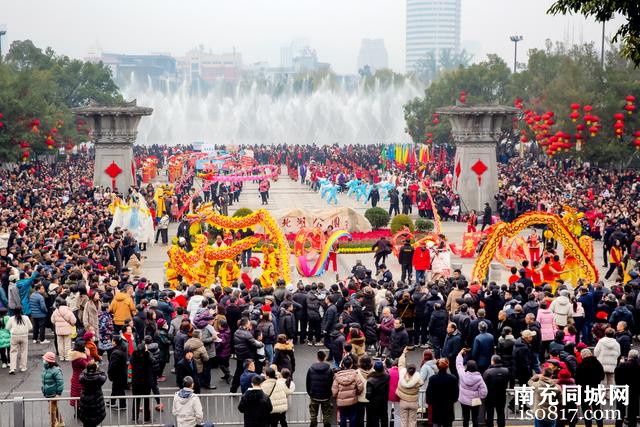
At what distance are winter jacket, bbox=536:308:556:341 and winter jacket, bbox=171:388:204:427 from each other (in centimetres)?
726

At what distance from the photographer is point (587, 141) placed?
1866 inches

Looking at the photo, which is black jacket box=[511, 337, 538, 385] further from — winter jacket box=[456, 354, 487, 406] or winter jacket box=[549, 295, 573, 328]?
winter jacket box=[549, 295, 573, 328]

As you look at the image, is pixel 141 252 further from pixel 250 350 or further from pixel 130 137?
pixel 250 350

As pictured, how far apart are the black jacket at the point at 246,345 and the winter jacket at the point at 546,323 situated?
524 centimetres

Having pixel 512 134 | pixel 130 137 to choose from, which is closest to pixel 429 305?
pixel 130 137

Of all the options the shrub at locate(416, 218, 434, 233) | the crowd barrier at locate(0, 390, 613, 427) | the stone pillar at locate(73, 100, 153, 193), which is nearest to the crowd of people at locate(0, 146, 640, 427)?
the crowd barrier at locate(0, 390, 613, 427)

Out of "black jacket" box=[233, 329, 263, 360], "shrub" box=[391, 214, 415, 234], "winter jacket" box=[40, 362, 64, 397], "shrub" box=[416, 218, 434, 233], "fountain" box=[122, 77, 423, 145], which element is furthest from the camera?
"fountain" box=[122, 77, 423, 145]

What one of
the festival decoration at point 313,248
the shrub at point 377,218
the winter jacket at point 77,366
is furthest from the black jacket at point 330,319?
the shrub at point 377,218

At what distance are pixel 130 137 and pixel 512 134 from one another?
30221 millimetres

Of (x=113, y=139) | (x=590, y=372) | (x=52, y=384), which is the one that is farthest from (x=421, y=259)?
(x=113, y=139)

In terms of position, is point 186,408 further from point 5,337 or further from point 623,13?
point 623,13

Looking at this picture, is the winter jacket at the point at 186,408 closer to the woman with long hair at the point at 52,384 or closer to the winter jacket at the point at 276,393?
the winter jacket at the point at 276,393

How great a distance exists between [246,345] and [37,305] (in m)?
5.36

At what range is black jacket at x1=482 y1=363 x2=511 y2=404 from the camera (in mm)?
15102
